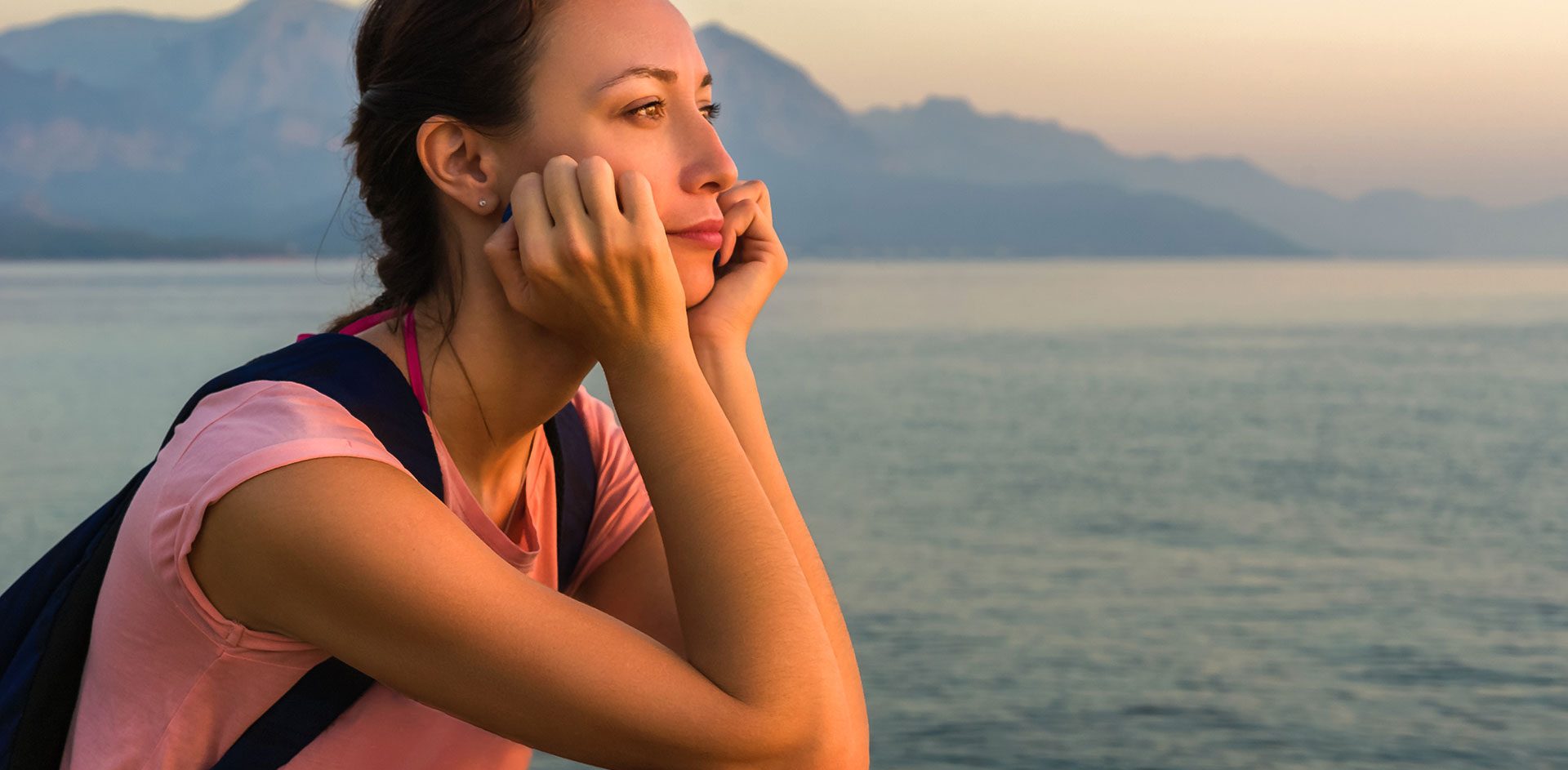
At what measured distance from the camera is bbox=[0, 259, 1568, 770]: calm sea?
34.7 ft

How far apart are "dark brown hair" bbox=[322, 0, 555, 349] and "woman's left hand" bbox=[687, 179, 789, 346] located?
0.49 metres

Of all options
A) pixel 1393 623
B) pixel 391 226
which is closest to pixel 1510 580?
pixel 1393 623

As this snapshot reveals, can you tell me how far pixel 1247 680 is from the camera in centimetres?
1143

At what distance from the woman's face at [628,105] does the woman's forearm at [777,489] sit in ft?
0.91

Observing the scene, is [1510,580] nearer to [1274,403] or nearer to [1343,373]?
[1274,403]

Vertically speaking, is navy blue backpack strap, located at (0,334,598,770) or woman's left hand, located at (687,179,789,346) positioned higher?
woman's left hand, located at (687,179,789,346)

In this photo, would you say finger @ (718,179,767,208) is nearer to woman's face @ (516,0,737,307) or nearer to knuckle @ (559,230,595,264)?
woman's face @ (516,0,737,307)

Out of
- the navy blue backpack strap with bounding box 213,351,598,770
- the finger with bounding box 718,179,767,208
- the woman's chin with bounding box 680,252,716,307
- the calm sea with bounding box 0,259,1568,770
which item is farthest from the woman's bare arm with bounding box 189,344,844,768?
the calm sea with bounding box 0,259,1568,770

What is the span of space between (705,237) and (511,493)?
2.03ft

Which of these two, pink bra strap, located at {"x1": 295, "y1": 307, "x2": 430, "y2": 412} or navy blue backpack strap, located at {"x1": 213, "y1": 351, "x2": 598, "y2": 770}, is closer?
navy blue backpack strap, located at {"x1": 213, "y1": 351, "x2": 598, "y2": 770}

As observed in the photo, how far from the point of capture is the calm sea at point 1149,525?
34.7 feet

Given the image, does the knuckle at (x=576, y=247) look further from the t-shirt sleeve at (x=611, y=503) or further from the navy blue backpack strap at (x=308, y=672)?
the t-shirt sleeve at (x=611, y=503)

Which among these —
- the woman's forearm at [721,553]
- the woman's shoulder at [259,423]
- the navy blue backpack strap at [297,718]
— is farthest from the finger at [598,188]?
the navy blue backpack strap at [297,718]

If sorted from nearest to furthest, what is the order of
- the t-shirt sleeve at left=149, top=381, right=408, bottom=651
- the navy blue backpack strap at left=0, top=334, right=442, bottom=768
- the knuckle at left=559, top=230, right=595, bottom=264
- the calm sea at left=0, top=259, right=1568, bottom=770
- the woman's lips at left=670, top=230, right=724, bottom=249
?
the t-shirt sleeve at left=149, top=381, right=408, bottom=651
the navy blue backpack strap at left=0, top=334, right=442, bottom=768
the knuckle at left=559, top=230, right=595, bottom=264
the woman's lips at left=670, top=230, right=724, bottom=249
the calm sea at left=0, top=259, right=1568, bottom=770
